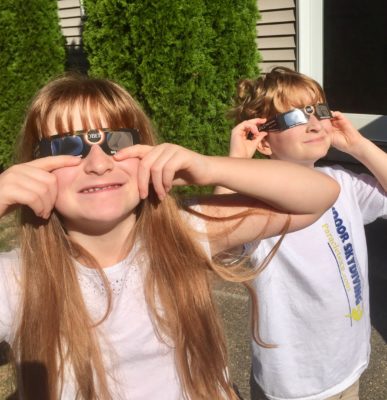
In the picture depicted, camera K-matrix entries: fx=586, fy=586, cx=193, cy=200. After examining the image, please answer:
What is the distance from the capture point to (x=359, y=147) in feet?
7.97

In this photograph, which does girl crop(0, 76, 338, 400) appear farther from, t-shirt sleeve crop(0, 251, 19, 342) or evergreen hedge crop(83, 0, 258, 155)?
evergreen hedge crop(83, 0, 258, 155)

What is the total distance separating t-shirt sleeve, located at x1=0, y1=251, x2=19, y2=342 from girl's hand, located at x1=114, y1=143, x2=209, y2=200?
451mm

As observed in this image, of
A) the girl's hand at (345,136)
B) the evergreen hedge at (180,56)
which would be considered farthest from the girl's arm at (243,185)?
the evergreen hedge at (180,56)

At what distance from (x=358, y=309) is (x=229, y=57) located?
13.2ft

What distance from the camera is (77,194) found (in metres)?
1.60

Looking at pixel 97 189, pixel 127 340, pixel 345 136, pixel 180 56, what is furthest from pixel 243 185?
pixel 180 56

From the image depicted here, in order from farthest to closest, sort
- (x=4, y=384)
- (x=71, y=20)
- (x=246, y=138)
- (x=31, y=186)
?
(x=71, y=20) < (x=4, y=384) < (x=246, y=138) < (x=31, y=186)

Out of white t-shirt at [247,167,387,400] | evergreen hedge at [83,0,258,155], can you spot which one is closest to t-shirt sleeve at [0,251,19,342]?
white t-shirt at [247,167,387,400]

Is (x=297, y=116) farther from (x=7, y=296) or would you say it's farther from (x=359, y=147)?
(x=7, y=296)

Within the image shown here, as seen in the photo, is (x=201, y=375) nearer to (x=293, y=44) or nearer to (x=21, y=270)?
(x=21, y=270)

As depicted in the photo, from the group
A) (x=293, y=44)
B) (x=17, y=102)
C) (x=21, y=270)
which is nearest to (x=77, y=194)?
(x=21, y=270)

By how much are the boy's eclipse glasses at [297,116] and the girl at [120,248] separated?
65 cm

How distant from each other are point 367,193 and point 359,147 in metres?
0.19

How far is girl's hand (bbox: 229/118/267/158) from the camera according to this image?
245 centimetres
